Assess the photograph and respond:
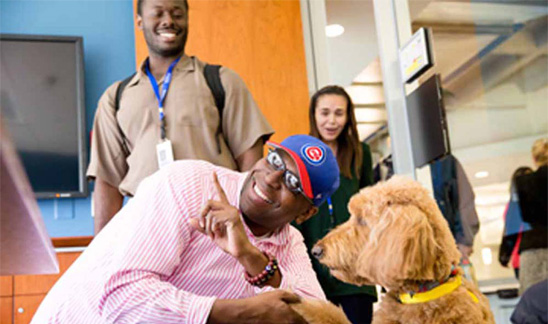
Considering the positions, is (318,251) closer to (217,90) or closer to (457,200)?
(217,90)

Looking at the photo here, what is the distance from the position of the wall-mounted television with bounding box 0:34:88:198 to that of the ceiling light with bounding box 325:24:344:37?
1.87 m

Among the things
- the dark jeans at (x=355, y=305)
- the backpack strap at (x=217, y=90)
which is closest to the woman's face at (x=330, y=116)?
the backpack strap at (x=217, y=90)

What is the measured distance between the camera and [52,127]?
15.7ft

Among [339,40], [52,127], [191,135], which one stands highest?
[339,40]

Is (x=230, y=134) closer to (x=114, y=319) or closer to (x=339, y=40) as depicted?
(x=114, y=319)

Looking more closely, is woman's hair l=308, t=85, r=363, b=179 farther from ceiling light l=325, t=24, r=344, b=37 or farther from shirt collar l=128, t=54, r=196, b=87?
ceiling light l=325, t=24, r=344, b=37

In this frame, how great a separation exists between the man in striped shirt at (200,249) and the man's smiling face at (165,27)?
121 centimetres

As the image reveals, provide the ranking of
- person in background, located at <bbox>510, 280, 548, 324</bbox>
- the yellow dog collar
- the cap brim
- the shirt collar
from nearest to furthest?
the cap brim < the yellow dog collar < person in background, located at <bbox>510, 280, 548, 324</bbox> < the shirt collar

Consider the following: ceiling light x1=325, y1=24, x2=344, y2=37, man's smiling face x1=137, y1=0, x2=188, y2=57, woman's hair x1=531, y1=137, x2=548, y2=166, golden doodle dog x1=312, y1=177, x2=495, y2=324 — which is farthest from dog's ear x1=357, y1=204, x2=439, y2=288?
ceiling light x1=325, y1=24, x2=344, y2=37

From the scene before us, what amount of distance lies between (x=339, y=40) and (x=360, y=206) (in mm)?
2932

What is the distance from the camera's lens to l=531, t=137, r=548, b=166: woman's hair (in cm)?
271

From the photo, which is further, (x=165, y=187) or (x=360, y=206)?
(x=360, y=206)

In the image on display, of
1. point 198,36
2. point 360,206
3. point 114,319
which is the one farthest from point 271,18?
point 114,319

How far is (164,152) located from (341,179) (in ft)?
3.02
